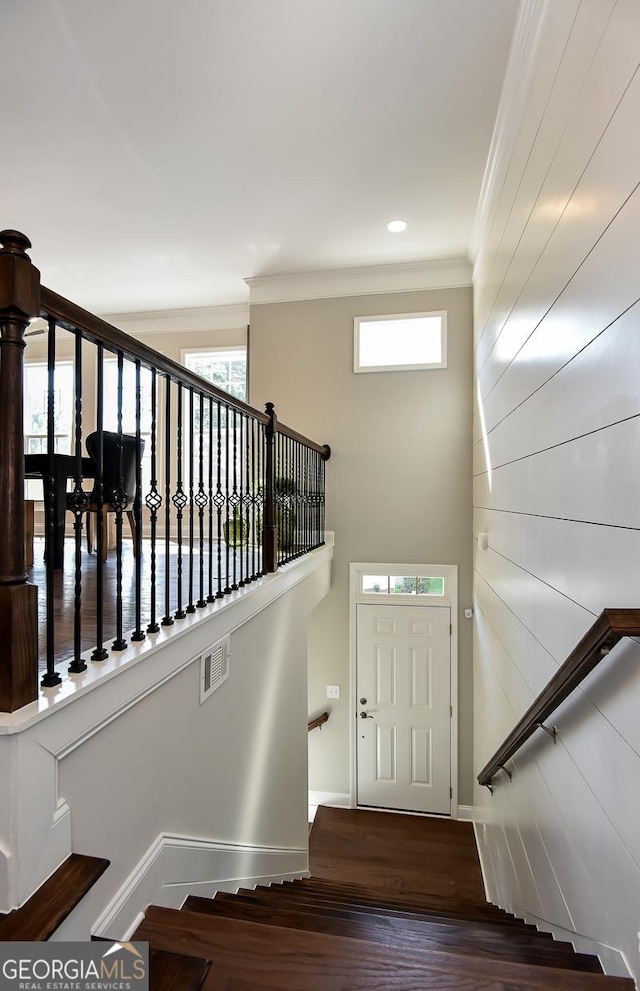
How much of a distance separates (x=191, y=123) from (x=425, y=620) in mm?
4438

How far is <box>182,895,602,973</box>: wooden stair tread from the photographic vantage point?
1.41m

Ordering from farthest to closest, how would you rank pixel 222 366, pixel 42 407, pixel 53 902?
pixel 42 407 → pixel 222 366 → pixel 53 902

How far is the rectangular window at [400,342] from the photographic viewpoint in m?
5.10

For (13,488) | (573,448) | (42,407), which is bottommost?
(13,488)

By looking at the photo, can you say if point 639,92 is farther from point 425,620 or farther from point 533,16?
point 425,620

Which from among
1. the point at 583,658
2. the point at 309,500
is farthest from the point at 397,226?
the point at 583,658

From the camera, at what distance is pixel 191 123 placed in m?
3.13

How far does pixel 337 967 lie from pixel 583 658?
0.88 metres

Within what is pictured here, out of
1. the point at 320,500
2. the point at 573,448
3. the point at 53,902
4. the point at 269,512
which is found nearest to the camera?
the point at 53,902

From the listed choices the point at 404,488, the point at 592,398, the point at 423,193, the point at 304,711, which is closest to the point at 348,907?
the point at 304,711

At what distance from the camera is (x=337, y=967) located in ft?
3.79

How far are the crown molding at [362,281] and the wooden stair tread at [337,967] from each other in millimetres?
4967

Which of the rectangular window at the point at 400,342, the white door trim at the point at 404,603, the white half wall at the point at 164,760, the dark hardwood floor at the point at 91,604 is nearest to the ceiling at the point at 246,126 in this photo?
the rectangular window at the point at 400,342

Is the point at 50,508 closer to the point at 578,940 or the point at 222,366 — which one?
the point at 578,940
